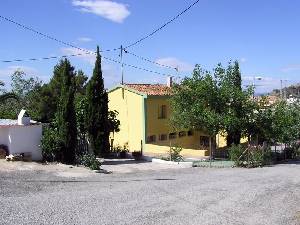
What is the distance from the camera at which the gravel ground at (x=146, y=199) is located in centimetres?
1259

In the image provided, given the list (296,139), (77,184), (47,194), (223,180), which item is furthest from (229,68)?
(47,194)

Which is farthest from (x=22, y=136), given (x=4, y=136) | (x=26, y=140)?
(x=4, y=136)

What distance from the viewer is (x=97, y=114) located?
93.1ft

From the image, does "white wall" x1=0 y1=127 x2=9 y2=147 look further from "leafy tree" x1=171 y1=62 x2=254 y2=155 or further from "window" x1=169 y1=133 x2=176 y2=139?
"window" x1=169 y1=133 x2=176 y2=139

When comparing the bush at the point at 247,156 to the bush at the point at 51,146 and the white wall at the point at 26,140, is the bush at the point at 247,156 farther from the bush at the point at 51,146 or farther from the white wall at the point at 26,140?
the white wall at the point at 26,140

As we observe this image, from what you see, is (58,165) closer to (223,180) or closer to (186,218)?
(223,180)

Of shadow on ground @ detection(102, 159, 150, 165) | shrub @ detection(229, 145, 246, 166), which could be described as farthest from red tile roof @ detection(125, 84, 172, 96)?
shrub @ detection(229, 145, 246, 166)

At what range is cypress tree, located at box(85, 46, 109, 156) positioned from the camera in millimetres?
28250

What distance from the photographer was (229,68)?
106 feet

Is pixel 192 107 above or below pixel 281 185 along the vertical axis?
above

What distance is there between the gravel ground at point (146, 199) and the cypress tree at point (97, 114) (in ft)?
20.6

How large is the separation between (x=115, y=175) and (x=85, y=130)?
7.38 meters

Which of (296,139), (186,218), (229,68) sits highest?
(229,68)

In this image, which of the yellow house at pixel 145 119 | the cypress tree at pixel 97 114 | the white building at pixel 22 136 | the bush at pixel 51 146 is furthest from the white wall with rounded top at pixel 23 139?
the yellow house at pixel 145 119
